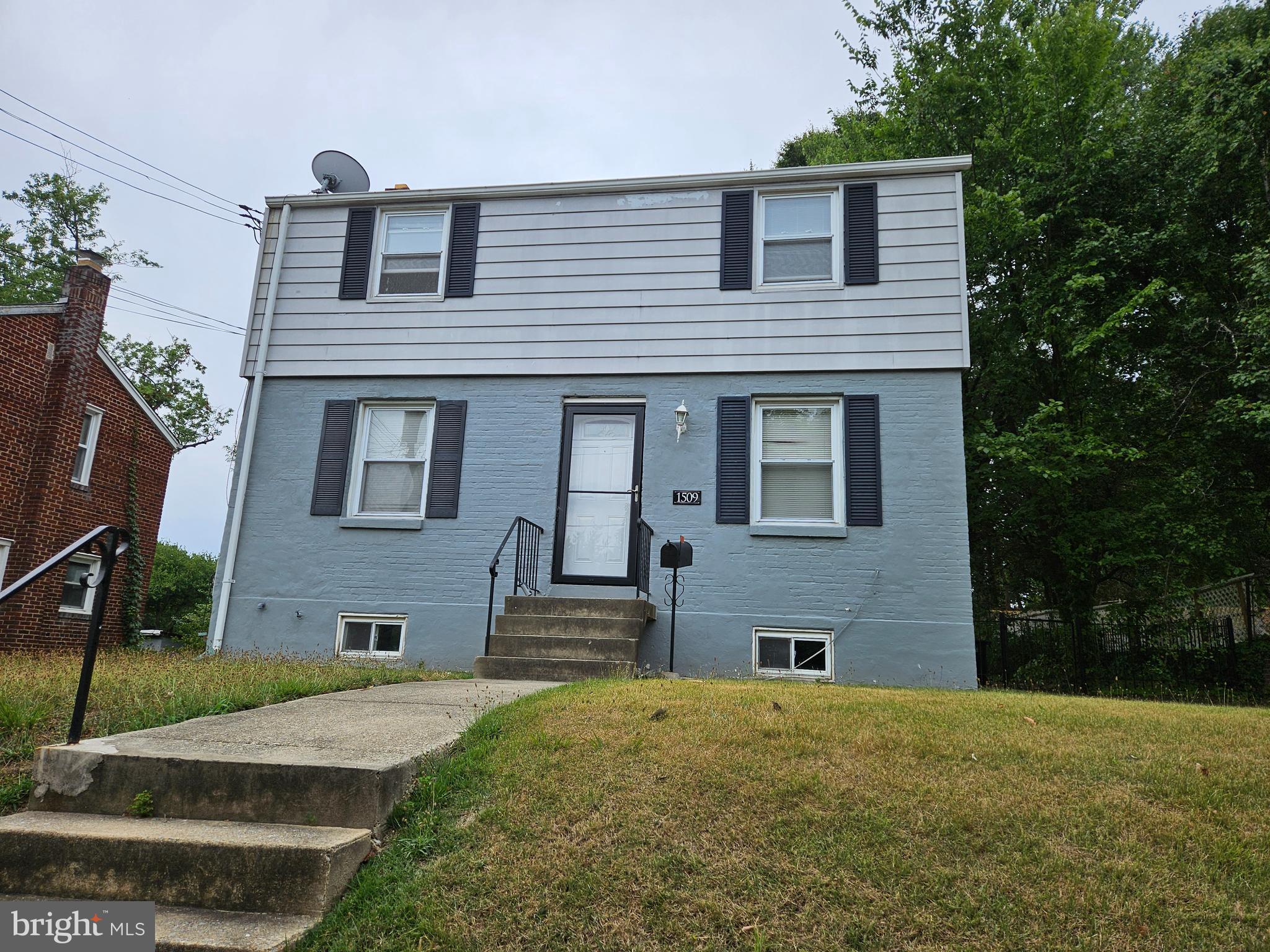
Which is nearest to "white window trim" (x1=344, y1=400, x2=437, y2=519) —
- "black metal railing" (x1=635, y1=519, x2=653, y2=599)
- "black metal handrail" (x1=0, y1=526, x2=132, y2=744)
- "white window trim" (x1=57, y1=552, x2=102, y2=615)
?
"black metal railing" (x1=635, y1=519, x2=653, y2=599)

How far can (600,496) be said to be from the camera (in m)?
9.18

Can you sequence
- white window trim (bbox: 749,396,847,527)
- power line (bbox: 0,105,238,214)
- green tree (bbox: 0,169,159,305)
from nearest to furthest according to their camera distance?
white window trim (bbox: 749,396,847,527) < power line (bbox: 0,105,238,214) < green tree (bbox: 0,169,159,305)

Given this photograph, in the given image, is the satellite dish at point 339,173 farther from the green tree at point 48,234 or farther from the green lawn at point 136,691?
the green tree at point 48,234

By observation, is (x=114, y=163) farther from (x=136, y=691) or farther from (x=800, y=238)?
(x=136, y=691)

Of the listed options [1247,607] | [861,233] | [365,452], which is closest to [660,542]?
Answer: [365,452]

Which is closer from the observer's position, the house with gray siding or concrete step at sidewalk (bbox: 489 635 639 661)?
concrete step at sidewalk (bbox: 489 635 639 661)

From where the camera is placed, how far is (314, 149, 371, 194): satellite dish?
1086 cm

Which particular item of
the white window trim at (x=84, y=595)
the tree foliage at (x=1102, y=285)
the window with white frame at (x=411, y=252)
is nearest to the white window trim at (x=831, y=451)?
the tree foliage at (x=1102, y=285)

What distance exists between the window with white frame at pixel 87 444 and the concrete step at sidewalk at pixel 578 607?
37.3 ft

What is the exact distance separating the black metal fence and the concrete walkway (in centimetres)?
914

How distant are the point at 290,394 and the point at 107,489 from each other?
8765 millimetres

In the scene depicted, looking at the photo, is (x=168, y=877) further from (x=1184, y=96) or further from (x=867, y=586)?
(x=1184, y=96)

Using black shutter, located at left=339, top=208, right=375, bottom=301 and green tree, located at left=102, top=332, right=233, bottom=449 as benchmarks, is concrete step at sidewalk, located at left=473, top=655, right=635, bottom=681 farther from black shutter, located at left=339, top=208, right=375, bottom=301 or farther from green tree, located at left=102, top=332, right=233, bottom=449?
green tree, located at left=102, top=332, right=233, bottom=449

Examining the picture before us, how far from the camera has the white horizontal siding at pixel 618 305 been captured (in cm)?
898
